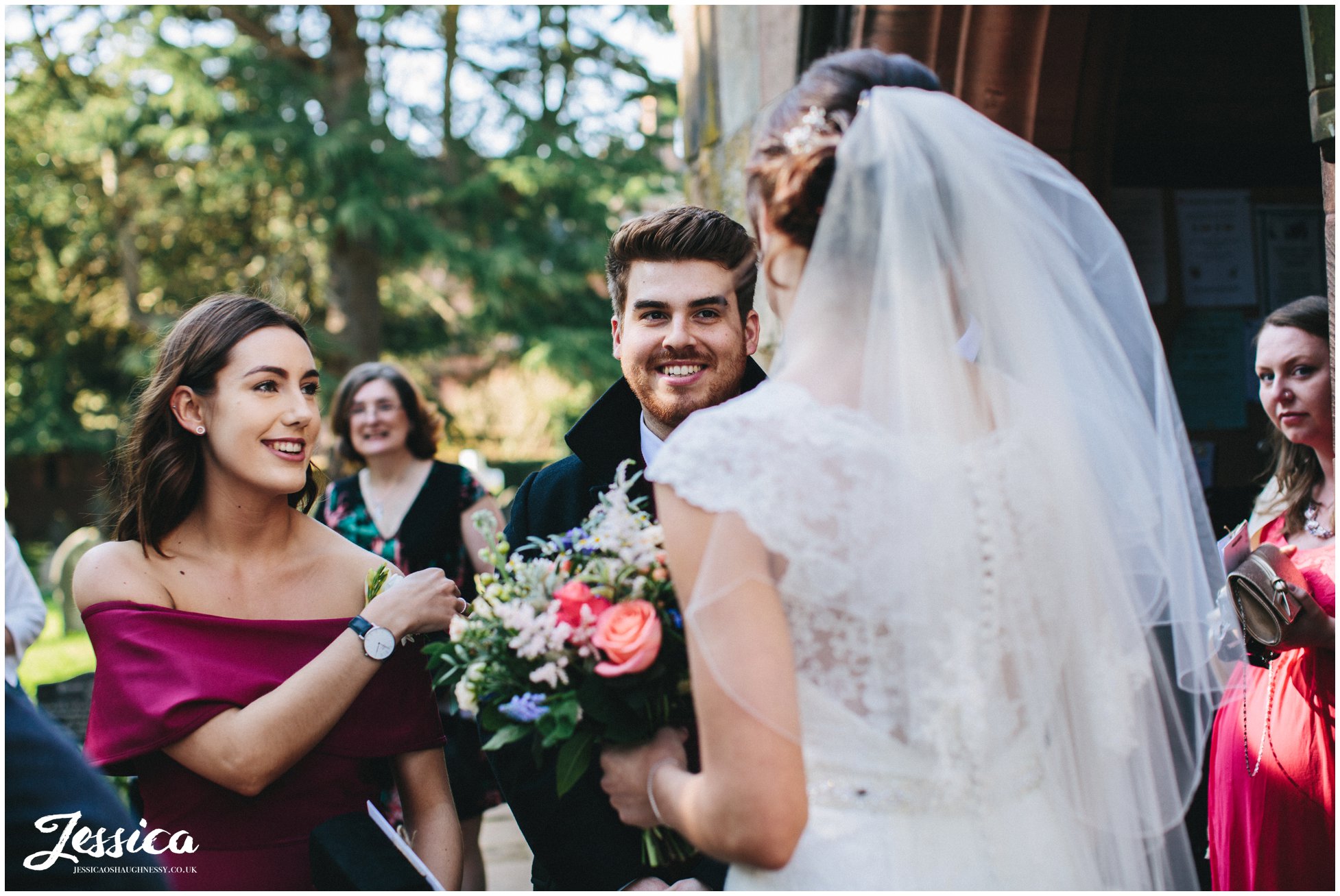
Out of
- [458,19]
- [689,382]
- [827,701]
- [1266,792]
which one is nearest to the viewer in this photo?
[827,701]

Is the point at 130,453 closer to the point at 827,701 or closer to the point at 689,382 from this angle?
the point at 689,382

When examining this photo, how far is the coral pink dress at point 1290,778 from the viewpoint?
2.77 metres

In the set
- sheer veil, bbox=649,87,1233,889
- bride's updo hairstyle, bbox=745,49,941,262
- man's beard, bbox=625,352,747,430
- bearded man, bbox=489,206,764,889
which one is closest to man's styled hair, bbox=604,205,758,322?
bearded man, bbox=489,206,764,889

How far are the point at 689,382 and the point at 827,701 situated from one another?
1.09 m

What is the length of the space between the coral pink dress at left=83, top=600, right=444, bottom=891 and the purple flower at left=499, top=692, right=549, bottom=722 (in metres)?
0.68

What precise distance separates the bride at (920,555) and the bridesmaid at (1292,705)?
117 centimetres

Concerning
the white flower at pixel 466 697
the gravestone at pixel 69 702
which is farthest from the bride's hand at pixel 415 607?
the gravestone at pixel 69 702

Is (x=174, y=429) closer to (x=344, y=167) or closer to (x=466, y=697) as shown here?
(x=466, y=697)

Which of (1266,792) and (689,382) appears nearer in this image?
(689,382)

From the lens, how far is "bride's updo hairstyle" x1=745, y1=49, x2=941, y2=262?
1.69 m

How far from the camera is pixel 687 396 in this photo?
8.23ft

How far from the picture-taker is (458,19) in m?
15.1

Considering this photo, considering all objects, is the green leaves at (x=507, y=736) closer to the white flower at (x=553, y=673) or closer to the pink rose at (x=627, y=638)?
the white flower at (x=553, y=673)

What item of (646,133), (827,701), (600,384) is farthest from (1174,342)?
(646,133)
